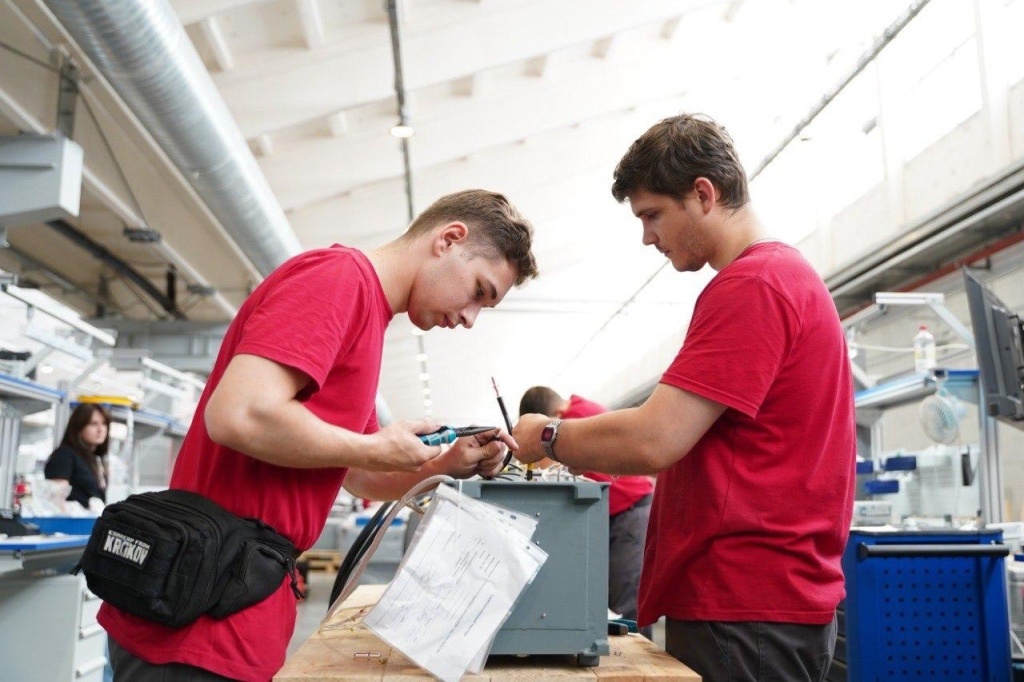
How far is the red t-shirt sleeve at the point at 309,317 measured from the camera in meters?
1.11

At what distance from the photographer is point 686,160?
4.48 ft

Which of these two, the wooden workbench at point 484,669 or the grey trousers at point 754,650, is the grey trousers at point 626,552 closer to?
the wooden workbench at point 484,669

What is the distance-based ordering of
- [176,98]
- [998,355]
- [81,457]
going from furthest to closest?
[81,457], [176,98], [998,355]

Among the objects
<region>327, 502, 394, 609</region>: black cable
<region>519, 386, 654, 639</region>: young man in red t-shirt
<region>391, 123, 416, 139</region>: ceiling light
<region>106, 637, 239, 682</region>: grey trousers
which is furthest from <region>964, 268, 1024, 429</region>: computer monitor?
<region>391, 123, 416, 139</region>: ceiling light

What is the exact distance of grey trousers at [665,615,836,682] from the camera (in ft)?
4.01

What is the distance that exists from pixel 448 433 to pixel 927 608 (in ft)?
5.63

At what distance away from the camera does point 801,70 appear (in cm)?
756

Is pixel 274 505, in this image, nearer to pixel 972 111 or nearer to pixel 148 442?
pixel 972 111

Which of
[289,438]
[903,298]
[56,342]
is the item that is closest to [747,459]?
[289,438]

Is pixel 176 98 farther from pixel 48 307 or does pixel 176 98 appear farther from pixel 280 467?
pixel 280 467

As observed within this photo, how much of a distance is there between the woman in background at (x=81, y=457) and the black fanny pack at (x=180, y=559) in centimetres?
429

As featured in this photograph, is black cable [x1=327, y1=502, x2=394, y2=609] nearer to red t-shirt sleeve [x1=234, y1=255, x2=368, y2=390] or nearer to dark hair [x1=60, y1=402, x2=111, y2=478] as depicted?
red t-shirt sleeve [x1=234, y1=255, x2=368, y2=390]

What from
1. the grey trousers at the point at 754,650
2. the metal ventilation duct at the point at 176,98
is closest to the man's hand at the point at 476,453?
the grey trousers at the point at 754,650

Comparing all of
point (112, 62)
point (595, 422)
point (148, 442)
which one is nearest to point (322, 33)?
point (112, 62)
